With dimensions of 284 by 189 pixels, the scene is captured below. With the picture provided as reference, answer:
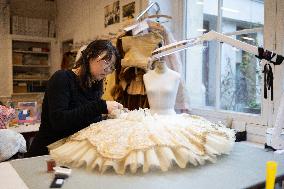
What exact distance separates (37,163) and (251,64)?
1585 millimetres

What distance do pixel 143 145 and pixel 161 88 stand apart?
2.96 feet

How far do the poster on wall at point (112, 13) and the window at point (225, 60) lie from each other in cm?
82

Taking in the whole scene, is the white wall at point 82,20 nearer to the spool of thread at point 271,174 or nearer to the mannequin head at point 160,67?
the mannequin head at point 160,67

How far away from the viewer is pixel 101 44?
54.9 inches

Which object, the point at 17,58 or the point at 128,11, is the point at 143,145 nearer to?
the point at 128,11

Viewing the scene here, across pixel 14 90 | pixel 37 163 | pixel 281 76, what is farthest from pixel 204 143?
pixel 14 90

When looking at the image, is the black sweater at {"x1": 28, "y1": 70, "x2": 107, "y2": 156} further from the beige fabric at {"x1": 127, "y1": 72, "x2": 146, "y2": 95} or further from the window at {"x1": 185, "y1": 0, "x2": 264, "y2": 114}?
the window at {"x1": 185, "y1": 0, "x2": 264, "y2": 114}

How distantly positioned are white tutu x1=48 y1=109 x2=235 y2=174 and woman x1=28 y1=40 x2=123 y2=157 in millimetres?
103

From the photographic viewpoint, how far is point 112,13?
317 centimetres

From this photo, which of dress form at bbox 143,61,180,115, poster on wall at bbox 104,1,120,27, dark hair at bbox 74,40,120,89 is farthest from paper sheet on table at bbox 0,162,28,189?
poster on wall at bbox 104,1,120,27

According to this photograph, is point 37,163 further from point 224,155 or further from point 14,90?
point 14,90

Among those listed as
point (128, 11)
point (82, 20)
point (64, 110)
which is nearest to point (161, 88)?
point (64, 110)

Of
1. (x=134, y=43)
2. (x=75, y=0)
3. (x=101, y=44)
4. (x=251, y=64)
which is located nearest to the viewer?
(x=101, y=44)

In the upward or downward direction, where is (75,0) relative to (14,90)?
upward
